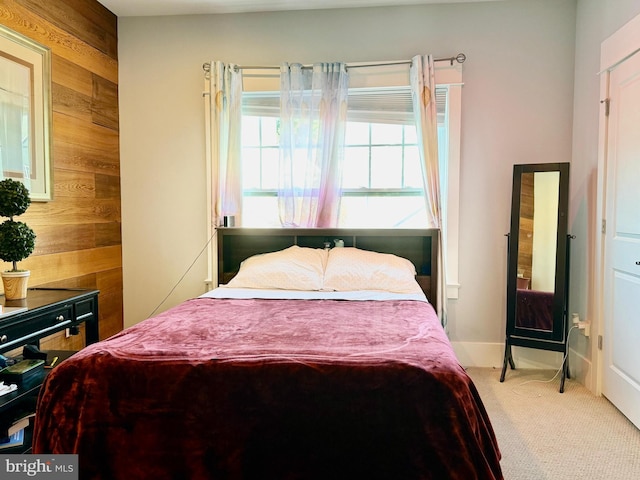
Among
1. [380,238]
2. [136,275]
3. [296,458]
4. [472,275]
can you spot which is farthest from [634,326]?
[136,275]

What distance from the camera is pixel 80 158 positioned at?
3.17 metres

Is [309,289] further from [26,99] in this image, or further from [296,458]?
[26,99]

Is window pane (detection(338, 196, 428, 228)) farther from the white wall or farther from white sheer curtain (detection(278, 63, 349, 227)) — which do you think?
the white wall

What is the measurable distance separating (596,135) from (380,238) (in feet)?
5.30

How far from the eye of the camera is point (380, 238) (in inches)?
137

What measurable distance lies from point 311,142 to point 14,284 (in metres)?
2.12

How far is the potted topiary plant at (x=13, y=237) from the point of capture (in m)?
2.22

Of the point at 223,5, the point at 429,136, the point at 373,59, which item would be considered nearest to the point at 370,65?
the point at 373,59

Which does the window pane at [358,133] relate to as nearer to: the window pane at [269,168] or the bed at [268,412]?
the window pane at [269,168]

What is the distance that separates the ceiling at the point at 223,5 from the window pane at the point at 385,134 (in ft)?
2.97

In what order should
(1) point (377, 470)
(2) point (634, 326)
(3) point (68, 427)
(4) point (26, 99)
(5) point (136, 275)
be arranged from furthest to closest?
(5) point (136, 275) → (4) point (26, 99) → (2) point (634, 326) → (3) point (68, 427) → (1) point (377, 470)

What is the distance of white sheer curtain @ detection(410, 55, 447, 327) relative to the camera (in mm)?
3250

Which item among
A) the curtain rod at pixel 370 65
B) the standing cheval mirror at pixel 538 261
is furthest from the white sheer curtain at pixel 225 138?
the standing cheval mirror at pixel 538 261

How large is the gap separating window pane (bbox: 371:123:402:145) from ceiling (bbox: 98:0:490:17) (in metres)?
0.90
